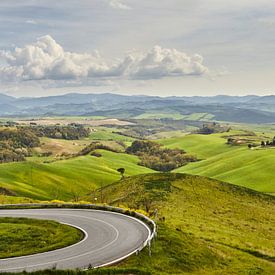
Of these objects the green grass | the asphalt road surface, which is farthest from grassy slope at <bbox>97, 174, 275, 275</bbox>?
the green grass

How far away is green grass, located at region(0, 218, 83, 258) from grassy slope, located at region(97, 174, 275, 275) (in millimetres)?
8684

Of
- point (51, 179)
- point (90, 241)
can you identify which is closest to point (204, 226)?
point (90, 241)

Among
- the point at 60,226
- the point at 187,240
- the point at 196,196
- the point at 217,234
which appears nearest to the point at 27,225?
the point at 60,226

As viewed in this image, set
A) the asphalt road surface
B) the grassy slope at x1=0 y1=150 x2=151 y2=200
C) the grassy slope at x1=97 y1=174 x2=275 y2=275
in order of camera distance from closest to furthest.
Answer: the asphalt road surface, the grassy slope at x1=97 y1=174 x2=275 y2=275, the grassy slope at x1=0 y1=150 x2=151 y2=200

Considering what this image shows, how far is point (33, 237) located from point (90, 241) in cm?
582

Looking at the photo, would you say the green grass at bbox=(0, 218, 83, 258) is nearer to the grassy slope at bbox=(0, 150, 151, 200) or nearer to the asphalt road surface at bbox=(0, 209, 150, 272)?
the asphalt road surface at bbox=(0, 209, 150, 272)

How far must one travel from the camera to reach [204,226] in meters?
55.9

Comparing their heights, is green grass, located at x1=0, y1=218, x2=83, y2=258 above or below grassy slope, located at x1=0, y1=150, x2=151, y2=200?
above

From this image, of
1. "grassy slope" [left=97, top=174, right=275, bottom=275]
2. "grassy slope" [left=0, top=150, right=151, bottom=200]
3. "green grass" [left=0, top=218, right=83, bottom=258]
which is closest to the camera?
"grassy slope" [left=97, top=174, right=275, bottom=275]

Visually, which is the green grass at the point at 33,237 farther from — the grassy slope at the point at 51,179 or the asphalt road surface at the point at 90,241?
the grassy slope at the point at 51,179

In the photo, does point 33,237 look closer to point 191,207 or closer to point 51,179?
point 191,207

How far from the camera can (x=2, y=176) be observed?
149125 mm

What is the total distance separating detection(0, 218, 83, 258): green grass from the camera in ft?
128

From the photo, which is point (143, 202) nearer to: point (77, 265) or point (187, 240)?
point (187, 240)
